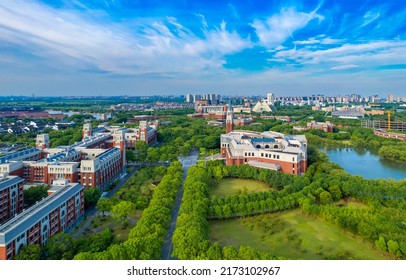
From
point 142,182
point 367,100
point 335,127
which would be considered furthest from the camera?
point 367,100

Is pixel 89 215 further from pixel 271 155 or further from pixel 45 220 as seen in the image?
pixel 271 155

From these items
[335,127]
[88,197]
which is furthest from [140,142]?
[335,127]

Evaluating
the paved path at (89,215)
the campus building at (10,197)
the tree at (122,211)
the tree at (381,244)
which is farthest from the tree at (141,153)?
the tree at (381,244)

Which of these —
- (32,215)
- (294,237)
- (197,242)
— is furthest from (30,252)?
(294,237)

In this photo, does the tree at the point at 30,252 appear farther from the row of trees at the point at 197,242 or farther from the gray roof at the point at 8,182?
the gray roof at the point at 8,182

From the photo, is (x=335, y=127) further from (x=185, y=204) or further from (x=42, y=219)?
(x=42, y=219)

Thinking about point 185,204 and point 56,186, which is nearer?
point 185,204
